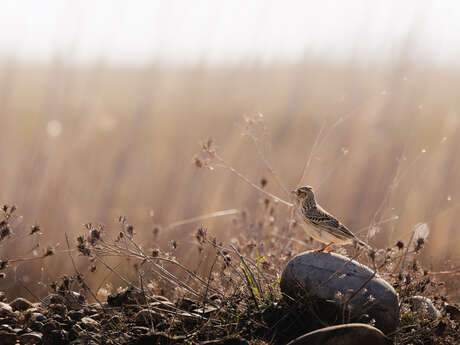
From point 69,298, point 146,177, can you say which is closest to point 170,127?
point 146,177

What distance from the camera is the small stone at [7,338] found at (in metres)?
2.74

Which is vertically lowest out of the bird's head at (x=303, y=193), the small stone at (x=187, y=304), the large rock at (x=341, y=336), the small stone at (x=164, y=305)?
the small stone at (x=187, y=304)

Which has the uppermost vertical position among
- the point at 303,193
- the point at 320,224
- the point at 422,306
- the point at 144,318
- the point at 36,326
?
the point at 303,193

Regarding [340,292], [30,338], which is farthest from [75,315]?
[340,292]

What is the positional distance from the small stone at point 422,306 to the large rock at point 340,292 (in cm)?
24

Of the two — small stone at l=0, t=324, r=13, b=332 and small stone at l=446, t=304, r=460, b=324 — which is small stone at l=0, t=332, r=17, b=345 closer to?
small stone at l=0, t=324, r=13, b=332

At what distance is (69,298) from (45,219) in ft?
7.63

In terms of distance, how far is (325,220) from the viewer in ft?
10.7

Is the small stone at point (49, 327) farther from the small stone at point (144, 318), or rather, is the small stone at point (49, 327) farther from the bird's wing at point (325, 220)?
the bird's wing at point (325, 220)

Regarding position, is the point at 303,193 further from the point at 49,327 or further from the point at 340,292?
the point at 49,327

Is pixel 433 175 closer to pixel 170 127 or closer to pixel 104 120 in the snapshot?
pixel 104 120

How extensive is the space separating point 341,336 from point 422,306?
0.76 m

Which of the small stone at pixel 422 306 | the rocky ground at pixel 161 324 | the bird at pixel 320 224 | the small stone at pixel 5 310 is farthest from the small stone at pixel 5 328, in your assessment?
the small stone at pixel 422 306

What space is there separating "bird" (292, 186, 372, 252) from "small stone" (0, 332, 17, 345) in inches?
65.4
